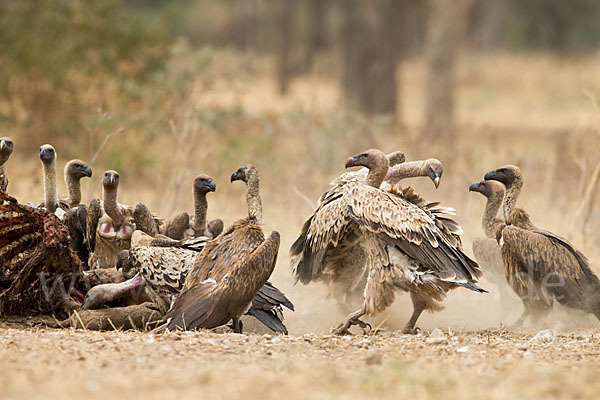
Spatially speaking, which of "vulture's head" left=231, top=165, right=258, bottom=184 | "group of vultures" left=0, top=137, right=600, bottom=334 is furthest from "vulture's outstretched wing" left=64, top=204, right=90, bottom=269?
"vulture's head" left=231, top=165, right=258, bottom=184

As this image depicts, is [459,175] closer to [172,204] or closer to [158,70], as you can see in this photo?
[172,204]

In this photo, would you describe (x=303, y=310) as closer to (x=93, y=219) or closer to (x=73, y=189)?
(x=93, y=219)

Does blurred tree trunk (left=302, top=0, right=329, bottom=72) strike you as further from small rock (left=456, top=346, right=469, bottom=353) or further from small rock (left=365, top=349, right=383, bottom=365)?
small rock (left=365, top=349, right=383, bottom=365)

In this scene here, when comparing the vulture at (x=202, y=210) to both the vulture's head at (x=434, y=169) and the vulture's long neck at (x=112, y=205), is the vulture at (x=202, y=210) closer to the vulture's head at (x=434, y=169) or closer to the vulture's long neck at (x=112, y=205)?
the vulture's long neck at (x=112, y=205)

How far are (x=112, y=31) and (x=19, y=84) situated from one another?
175cm

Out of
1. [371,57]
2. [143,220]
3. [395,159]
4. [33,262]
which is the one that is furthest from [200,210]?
[371,57]

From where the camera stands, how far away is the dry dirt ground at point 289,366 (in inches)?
134

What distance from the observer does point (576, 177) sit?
10453 mm

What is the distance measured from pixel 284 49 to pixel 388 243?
71.8 feet

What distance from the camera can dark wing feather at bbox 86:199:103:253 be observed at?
21.8 feet

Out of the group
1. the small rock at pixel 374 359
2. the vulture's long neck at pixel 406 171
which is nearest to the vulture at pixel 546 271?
the vulture's long neck at pixel 406 171

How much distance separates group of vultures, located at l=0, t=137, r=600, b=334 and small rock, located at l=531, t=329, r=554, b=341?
1.03ft

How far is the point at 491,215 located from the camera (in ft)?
23.3

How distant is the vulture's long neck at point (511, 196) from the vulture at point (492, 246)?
0.11m
